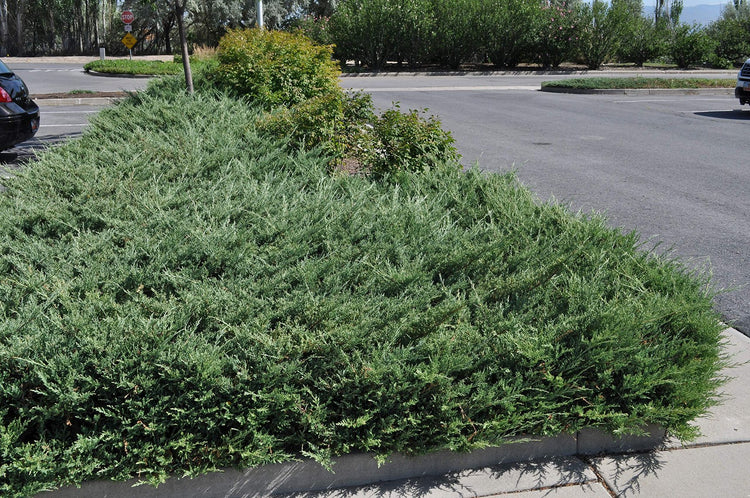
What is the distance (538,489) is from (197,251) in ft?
7.17

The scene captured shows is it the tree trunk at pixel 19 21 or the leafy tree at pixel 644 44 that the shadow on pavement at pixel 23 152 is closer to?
the leafy tree at pixel 644 44

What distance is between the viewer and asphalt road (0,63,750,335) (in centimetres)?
605

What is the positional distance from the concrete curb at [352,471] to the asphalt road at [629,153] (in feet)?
4.93

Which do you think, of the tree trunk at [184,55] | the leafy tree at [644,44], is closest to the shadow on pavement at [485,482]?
the tree trunk at [184,55]

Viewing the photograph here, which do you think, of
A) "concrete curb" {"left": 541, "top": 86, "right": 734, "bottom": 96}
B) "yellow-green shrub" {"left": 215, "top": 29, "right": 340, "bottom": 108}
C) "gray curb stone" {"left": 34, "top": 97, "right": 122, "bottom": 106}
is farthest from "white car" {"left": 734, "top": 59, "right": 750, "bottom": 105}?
"gray curb stone" {"left": 34, "top": 97, "right": 122, "bottom": 106}

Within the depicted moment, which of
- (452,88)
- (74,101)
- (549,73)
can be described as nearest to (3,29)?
(74,101)

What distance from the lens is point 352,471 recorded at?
2842 millimetres

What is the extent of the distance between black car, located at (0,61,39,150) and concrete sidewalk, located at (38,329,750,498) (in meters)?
7.15

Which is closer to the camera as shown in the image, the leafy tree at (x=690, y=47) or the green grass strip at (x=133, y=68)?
the green grass strip at (x=133, y=68)

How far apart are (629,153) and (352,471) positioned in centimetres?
894

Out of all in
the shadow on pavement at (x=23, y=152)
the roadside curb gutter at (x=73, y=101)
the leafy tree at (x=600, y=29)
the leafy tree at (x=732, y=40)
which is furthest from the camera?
the leafy tree at (x=732, y=40)

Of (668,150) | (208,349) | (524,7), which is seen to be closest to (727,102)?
(668,150)

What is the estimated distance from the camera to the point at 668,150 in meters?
10.7

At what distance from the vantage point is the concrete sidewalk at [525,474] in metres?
2.75
